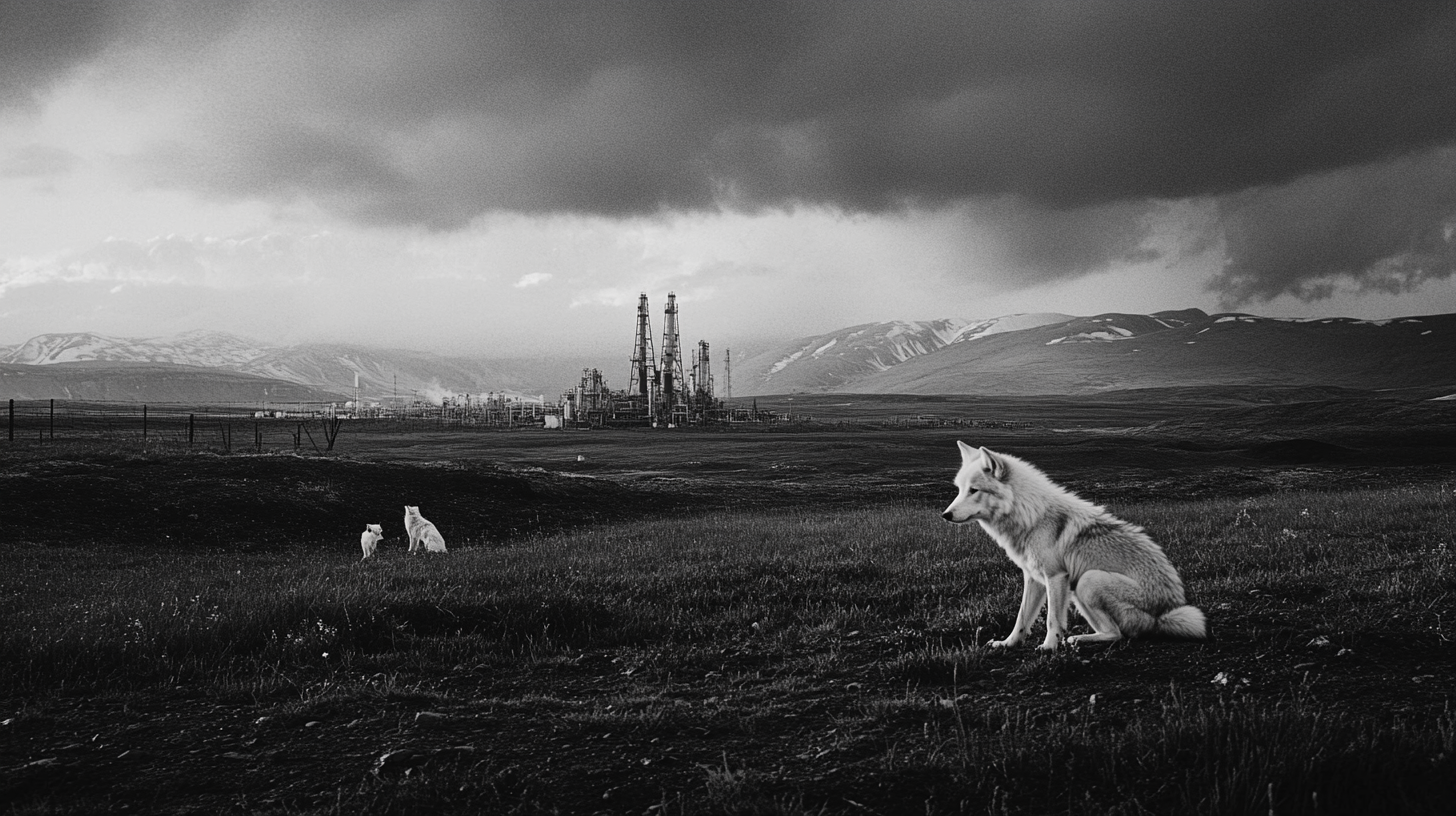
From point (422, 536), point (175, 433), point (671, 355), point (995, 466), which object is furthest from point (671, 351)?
point (995, 466)

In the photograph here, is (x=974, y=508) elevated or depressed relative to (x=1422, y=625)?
elevated

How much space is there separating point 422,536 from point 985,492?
57.2ft

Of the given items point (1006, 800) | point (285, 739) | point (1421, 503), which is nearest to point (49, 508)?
point (285, 739)

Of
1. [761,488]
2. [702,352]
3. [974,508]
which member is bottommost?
[761,488]

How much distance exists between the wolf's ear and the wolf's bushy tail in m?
2.13

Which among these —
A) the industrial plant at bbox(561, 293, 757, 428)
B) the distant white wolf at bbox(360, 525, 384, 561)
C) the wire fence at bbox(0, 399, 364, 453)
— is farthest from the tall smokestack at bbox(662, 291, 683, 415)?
the distant white wolf at bbox(360, 525, 384, 561)

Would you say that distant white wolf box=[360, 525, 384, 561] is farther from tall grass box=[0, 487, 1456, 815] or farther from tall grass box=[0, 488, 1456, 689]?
tall grass box=[0, 487, 1456, 815]

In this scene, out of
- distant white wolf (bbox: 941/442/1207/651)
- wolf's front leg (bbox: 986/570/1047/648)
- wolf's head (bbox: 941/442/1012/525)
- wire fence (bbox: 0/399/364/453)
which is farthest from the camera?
wire fence (bbox: 0/399/364/453)

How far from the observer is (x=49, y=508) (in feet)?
81.8

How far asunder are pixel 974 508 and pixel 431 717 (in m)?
6.05

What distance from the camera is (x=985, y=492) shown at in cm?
923

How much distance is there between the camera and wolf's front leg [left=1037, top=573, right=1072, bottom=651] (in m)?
8.32

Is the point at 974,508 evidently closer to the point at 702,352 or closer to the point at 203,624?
the point at 203,624

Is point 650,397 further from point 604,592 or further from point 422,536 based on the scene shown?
point 604,592
